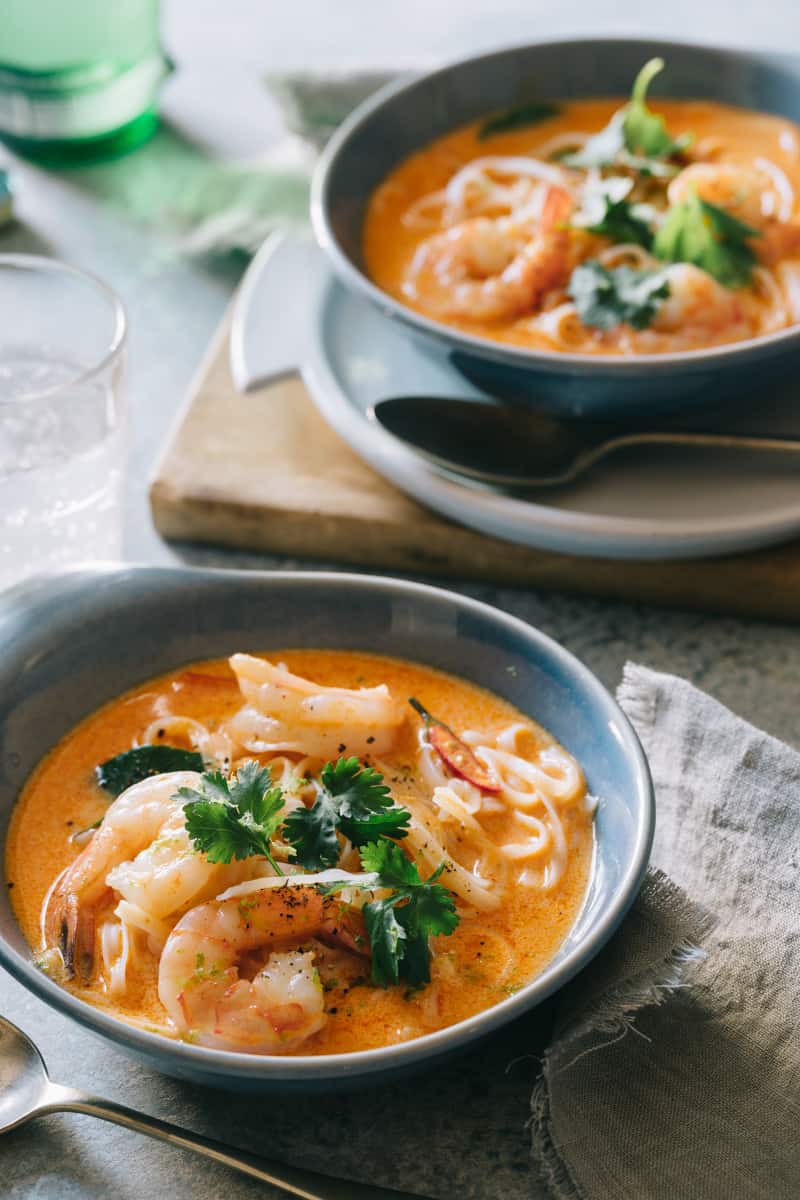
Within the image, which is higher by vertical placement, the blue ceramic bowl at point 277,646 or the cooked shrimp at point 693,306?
the cooked shrimp at point 693,306

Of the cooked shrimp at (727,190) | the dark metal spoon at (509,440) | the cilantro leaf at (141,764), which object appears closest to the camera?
the cilantro leaf at (141,764)

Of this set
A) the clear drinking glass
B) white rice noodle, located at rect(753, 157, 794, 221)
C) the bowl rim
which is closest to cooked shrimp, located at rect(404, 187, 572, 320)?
the bowl rim

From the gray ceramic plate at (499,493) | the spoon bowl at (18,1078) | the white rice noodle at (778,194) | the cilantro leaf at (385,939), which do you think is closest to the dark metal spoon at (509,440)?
the gray ceramic plate at (499,493)

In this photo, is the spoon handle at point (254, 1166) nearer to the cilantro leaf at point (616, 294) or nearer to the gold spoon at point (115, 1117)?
the gold spoon at point (115, 1117)

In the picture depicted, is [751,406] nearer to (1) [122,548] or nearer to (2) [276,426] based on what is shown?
(2) [276,426]

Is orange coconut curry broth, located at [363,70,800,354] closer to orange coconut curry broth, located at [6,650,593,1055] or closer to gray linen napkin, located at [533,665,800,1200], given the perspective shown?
orange coconut curry broth, located at [6,650,593,1055]

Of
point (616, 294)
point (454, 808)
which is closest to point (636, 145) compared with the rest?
point (616, 294)
